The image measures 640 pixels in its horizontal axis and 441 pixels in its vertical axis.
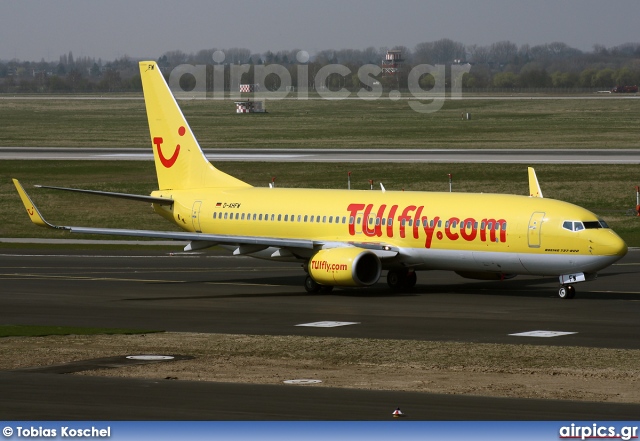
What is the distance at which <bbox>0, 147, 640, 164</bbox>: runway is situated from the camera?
10112 cm

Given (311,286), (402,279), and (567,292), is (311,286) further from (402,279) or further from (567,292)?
(567,292)

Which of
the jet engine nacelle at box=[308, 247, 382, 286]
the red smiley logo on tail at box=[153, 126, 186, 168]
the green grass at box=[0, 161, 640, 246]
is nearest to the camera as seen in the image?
the jet engine nacelle at box=[308, 247, 382, 286]

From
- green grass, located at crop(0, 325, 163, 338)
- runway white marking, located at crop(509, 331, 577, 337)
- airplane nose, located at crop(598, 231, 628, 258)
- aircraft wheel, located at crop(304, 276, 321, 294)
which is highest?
airplane nose, located at crop(598, 231, 628, 258)

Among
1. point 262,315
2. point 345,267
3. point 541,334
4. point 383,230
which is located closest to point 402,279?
point 383,230

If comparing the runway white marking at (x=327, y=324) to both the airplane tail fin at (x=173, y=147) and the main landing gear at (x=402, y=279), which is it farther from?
the airplane tail fin at (x=173, y=147)

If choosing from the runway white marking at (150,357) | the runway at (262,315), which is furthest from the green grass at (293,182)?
the runway white marking at (150,357)

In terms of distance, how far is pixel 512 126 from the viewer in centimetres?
15588

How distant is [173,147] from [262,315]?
51.2ft

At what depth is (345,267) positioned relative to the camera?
45.4m

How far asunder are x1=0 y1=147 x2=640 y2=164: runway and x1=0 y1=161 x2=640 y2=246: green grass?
4038 millimetres

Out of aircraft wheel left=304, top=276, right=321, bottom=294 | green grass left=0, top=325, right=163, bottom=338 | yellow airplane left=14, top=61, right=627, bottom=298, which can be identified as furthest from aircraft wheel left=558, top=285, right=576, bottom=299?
green grass left=0, top=325, right=163, bottom=338

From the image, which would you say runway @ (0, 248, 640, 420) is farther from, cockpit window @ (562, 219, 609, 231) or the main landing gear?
cockpit window @ (562, 219, 609, 231)

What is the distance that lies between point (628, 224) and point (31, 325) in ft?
139

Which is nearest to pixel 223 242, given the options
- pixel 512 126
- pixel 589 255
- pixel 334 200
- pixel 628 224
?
pixel 334 200
